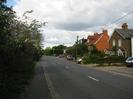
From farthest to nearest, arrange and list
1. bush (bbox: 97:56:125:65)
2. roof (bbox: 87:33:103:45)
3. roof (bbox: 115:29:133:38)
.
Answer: roof (bbox: 87:33:103:45)
roof (bbox: 115:29:133:38)
bush (bbox: 97:56:125:65)

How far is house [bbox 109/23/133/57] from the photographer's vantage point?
69.6m

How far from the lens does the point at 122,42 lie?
71000mm

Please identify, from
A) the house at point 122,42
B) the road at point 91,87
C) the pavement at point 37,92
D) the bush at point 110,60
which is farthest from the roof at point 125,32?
the pavement at point 37,92

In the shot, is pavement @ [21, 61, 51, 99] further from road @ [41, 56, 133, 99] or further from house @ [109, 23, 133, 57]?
house @ [109, 23, 133, 57]

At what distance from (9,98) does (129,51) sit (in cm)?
5986

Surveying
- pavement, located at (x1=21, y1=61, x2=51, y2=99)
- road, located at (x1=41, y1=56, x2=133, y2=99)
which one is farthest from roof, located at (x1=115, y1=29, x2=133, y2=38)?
pavement, located at (x1=21, y1=61, x2=51, y2=99)

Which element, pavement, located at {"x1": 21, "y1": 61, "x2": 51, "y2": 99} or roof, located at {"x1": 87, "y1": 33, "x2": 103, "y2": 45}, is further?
roof, located at {"x1": 87, "y1": 33, "x2": 103, "y2": 45}

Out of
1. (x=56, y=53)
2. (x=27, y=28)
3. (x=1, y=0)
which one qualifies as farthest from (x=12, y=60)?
(x=56, y=53)

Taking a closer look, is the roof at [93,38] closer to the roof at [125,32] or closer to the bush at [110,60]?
the roof at [125,32]

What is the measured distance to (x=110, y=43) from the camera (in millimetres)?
79062

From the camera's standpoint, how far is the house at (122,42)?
69625 mm

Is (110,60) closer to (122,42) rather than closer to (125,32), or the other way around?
(122,42)

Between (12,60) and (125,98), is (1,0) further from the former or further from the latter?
(125,98)

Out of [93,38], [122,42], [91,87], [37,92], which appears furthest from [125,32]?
[37,92]
